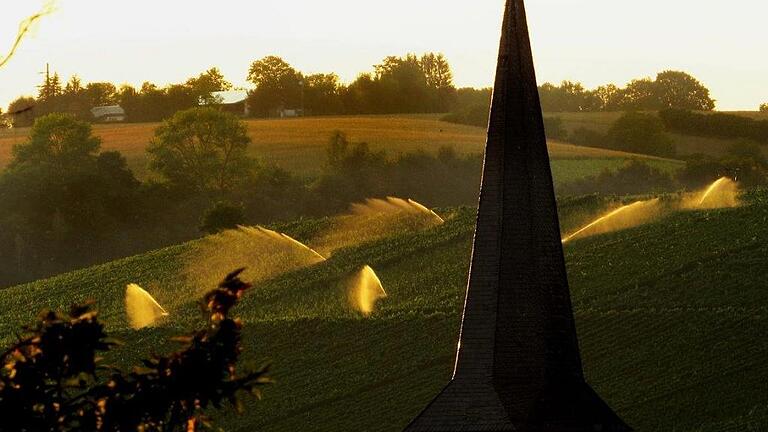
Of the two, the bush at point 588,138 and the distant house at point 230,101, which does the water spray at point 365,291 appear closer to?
the bush at point 588,138

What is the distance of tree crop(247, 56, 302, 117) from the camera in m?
133

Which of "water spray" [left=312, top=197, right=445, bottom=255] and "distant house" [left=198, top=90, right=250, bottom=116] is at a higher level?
"distant house" [left=198, top=90, right=250, bottom=116]

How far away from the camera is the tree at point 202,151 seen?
370ft

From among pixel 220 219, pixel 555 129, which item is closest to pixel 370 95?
pixel 555 129

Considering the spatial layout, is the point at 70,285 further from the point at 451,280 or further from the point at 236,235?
the point at 451,280

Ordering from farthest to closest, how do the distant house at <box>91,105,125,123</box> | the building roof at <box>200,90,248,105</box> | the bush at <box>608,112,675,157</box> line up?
the distant house at <box>91,105,125,123</box>, the building roof at <box>200,90,248,105</box>, the bush at <box>608,112,675,157</box>

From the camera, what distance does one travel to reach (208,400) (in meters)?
17.4

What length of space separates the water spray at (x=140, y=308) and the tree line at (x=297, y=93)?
→ 46292 mm

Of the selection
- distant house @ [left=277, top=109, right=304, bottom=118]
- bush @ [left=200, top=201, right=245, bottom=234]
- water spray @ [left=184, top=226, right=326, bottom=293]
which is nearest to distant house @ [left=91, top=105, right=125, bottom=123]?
distant house @ [left=277, top=109, right=304, bottom=118]

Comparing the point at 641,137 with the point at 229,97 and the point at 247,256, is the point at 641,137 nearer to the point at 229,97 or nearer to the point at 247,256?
the point at 247,256

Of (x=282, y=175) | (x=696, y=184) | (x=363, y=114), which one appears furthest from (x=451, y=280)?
(x=363, y=114)

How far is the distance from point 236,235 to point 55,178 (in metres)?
19.7

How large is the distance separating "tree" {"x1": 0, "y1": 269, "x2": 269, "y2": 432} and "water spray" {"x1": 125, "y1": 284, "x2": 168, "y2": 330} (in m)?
54.7

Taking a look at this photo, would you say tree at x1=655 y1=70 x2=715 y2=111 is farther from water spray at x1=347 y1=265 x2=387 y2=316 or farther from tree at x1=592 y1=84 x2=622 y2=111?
water spray at x1=347 y1=265 x2=387 y2=316
